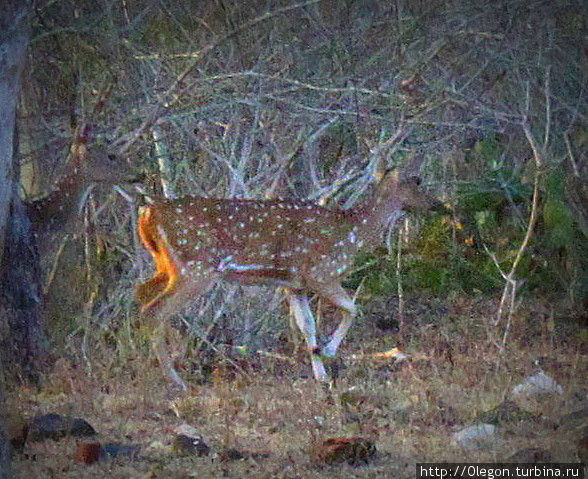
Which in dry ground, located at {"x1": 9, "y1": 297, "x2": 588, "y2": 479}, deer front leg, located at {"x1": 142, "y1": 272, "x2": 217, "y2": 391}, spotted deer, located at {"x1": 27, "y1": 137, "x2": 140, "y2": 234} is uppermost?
spotted deer, located at {"x1": 27, "y1": 137, "x2": 140, "y2": 234}

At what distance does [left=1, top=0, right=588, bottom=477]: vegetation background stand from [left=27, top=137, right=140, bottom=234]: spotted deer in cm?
18

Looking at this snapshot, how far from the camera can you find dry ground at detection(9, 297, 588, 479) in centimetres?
662

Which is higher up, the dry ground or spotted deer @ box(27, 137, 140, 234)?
spotted deer @ box(27, 137, 140, 234)

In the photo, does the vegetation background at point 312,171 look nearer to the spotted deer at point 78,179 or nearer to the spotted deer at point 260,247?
the spotted deer at point 78,179

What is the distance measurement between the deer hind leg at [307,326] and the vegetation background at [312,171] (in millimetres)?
217

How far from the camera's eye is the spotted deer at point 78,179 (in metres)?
9.09

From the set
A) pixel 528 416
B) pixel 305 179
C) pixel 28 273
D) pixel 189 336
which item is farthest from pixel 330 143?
pixel 528 416

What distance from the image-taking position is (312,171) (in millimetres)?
9945

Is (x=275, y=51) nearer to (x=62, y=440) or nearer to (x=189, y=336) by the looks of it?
(x=189, y=336)

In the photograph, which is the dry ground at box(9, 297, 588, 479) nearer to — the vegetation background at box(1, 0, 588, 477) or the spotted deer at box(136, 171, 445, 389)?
the vegetation background at box(1, 0, 588, 477)

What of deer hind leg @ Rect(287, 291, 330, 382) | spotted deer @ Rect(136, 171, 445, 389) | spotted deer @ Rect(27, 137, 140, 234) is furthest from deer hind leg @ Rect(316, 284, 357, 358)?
spotted deer @ Rect(27, 137, 140, 234)

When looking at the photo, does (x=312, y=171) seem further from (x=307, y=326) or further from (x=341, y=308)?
(x=307, y=326)

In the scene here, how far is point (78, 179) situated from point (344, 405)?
9.33 feet

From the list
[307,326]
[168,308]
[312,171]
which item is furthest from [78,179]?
[307,326]
